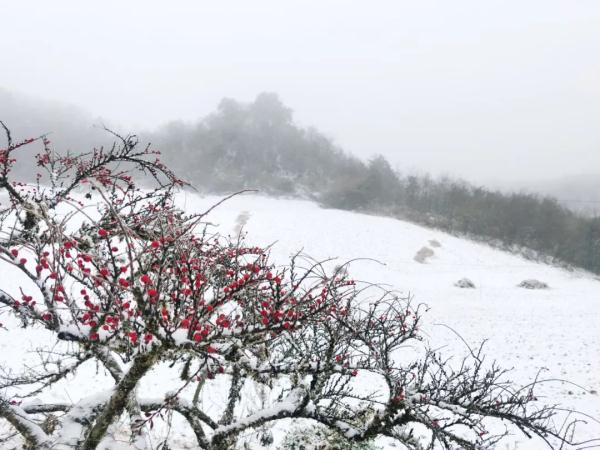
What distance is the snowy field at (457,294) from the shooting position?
12.3 m

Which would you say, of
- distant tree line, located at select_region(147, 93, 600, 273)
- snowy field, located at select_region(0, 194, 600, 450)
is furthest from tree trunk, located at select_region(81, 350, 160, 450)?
distant tree line, located at select_region(147, 93, 600, 273)

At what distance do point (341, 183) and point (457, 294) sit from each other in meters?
32.6

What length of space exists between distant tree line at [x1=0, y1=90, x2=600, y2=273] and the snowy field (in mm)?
6648

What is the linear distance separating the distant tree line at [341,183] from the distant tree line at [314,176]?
15cm

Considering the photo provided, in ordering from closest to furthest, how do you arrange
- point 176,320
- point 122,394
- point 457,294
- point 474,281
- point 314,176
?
point 176,320
point 122,394
point 457,294
point 474,281
point 314,176

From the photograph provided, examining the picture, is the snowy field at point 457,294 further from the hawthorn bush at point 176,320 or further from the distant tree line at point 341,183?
the distant tree line at point 341,183

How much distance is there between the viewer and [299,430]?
7734mm

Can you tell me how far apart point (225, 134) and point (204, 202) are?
74.6ft

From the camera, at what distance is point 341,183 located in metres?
54.9

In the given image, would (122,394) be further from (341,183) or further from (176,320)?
(341,183)

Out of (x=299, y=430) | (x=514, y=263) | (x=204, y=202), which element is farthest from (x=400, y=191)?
(x=299, y=430)

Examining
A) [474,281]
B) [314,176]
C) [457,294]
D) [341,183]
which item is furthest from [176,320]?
[314,176]

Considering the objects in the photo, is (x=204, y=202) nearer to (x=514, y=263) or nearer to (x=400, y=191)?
(x=400, y=191)

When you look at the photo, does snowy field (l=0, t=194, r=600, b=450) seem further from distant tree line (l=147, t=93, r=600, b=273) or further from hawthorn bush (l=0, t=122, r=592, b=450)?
distant tree line (l=147, t=93, r=600, b=273)
